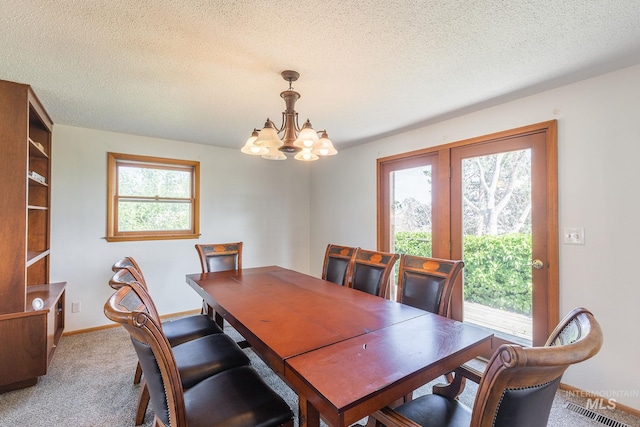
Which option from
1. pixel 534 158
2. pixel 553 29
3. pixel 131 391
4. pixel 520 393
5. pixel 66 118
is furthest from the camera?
pixel 66 118

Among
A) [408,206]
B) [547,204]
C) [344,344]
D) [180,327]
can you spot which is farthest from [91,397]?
[547,204]

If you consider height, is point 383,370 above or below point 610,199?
below

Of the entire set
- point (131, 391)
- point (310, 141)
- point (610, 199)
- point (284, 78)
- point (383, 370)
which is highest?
point (284, 78)

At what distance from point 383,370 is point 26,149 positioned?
3016mm

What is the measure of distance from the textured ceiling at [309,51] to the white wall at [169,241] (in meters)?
0.79

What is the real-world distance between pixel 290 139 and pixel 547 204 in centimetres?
212

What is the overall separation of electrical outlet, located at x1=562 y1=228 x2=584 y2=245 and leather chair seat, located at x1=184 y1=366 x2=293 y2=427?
236cm

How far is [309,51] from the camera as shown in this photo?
1784 millimetres

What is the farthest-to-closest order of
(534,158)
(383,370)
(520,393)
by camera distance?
A: (534,158)
(383,370)
(520,393)

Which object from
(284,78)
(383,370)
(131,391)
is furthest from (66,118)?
(383,370)

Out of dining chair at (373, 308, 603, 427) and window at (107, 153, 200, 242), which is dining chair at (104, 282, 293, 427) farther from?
window at (107, 153, 200, 242)

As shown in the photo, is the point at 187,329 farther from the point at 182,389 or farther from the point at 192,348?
the point at 182,389

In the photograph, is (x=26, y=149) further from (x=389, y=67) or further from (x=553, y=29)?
(x=553, y=29)

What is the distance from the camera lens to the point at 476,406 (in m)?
0.78
